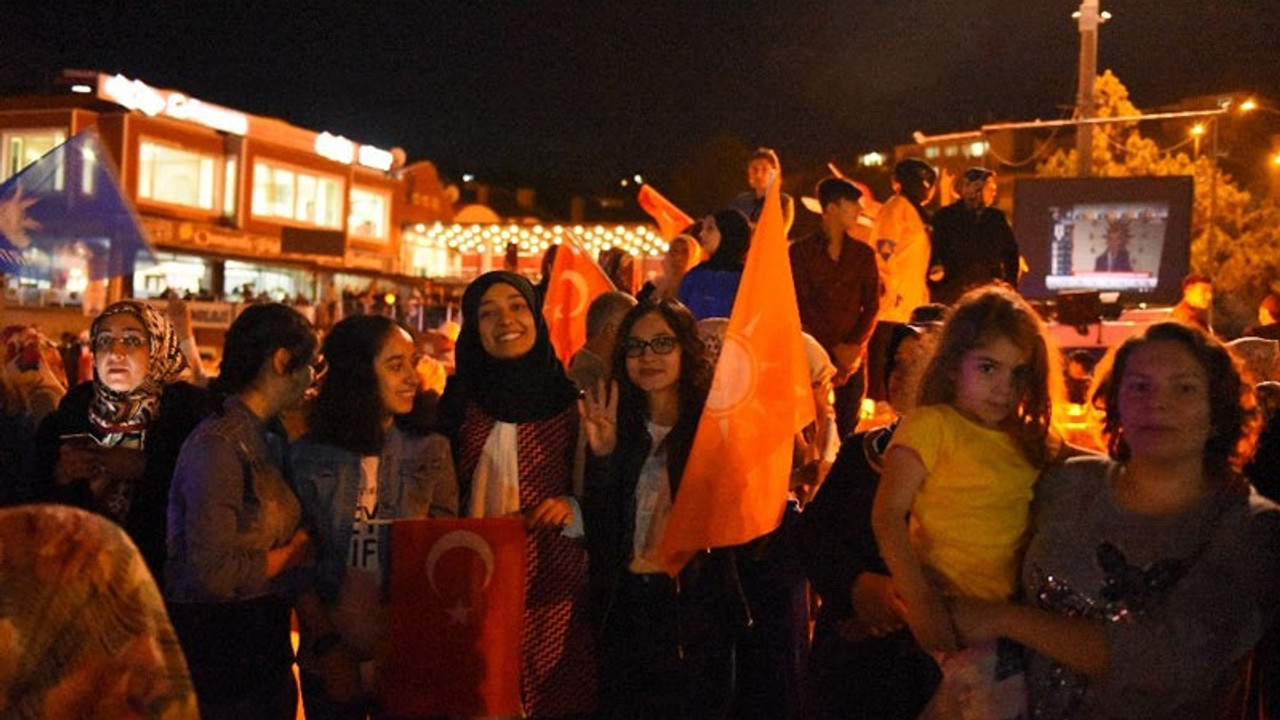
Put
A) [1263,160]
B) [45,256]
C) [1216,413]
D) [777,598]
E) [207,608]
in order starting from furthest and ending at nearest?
[1263,160] → [45,256] → [777,598] → [207,608] → [1216,413]

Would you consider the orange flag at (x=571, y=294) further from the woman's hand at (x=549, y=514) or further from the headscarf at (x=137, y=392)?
the woman's hand at (x=549, y=514)

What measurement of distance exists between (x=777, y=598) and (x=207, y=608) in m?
1.87

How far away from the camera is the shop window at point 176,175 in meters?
41.6

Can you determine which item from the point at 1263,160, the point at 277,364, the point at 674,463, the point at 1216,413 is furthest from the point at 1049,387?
the point at 1263,160

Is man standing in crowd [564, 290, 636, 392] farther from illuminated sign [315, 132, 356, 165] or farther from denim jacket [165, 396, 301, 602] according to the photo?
illuminated sign [315, 132, 356, 165]

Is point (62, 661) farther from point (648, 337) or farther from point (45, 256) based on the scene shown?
point (45, 256)

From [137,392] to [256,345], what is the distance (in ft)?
2.21

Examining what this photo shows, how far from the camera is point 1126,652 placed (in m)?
2.76

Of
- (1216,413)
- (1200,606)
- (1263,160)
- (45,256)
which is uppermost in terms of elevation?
(1263,160)

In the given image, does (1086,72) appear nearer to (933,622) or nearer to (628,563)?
(628,563)

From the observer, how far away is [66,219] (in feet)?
18.6

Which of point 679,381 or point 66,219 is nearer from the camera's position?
point 679,381

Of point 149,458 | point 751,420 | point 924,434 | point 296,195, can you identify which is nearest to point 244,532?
point 149,458

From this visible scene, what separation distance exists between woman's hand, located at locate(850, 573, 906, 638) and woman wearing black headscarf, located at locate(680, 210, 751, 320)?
391cm
